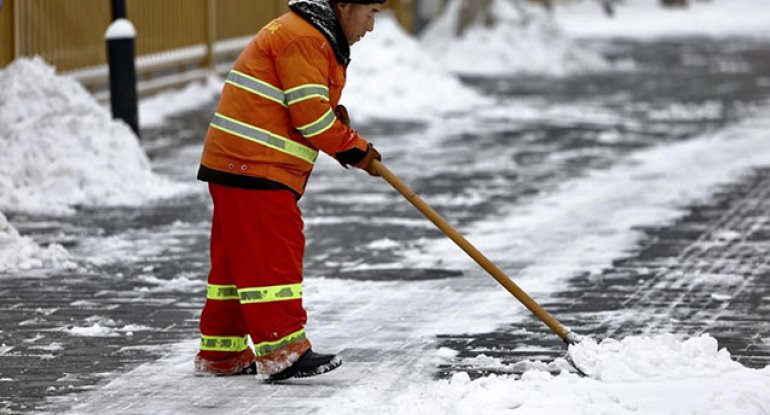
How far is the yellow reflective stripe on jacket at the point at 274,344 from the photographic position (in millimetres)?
6727

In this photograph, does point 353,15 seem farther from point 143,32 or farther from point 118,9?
point 143,32

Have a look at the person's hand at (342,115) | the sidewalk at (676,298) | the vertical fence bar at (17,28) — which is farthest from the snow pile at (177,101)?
the person's hand at (342,115)

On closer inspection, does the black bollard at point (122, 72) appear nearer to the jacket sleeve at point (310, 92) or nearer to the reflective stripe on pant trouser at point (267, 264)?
the reflective stripe on pant trouser at point (267, 264)

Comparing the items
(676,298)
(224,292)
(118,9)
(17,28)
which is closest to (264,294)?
(224,292)

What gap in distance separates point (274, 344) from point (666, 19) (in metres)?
37.7

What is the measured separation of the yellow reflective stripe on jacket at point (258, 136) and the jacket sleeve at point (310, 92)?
0.09m

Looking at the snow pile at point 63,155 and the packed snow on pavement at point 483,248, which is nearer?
the packed snow on pavement at point 483,248

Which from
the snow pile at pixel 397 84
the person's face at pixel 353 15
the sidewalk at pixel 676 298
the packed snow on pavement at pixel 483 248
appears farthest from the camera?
the snow pile at pixel 397 84

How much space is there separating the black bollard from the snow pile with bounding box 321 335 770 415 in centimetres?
740

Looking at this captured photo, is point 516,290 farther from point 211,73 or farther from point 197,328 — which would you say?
point 211,73

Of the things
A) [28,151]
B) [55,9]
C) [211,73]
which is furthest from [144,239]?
[211,73]

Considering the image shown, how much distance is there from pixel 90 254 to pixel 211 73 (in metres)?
10.6

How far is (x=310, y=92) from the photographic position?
21.8 ft

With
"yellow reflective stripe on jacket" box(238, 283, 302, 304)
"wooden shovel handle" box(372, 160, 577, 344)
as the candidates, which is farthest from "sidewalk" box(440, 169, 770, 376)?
"yellow reflective stripe on jacket" box(238, 283, 302, 304)
